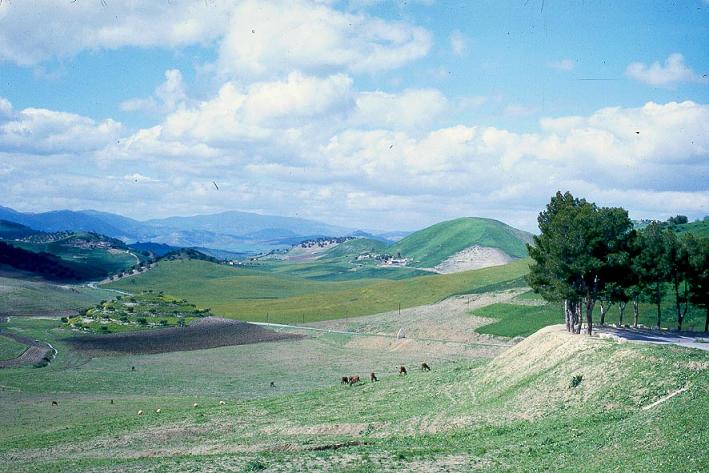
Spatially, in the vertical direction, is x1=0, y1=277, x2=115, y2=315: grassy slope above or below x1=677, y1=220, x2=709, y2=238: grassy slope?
below

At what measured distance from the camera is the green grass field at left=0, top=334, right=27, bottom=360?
10688 cm

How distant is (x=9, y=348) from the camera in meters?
113

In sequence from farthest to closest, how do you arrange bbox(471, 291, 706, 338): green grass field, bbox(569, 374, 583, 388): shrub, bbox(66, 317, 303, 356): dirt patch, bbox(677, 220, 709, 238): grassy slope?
bbox(677, 220, 709, 238): grassy slope < bbox(66, 317, 303, 356): dirt patch < bbox(471, 291, 706, 338): green grass field < bbox(569, 374, 583, 388): shrub

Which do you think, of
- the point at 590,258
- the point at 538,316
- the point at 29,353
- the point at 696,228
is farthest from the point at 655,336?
the point at 696,228

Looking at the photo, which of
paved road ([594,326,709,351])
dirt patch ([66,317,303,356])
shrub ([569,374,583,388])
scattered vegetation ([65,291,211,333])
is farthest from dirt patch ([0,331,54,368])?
shrub ([569,374,583,388])

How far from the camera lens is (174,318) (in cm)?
16225

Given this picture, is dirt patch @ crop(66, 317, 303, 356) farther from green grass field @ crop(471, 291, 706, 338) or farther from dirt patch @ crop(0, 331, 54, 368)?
green grass field @ crop(471, 291, 706, 338)

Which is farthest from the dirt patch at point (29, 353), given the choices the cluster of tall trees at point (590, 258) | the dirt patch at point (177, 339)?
the cluster of tall trees at point (590, 258)

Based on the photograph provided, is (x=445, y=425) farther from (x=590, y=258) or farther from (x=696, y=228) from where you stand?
(x=696, y=228)

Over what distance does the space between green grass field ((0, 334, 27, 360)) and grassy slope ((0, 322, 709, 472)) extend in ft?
158

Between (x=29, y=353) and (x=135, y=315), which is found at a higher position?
(x=135, y=315)

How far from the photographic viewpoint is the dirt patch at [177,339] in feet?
393

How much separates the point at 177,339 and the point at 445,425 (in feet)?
318

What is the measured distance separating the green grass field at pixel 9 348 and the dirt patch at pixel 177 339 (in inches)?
374
